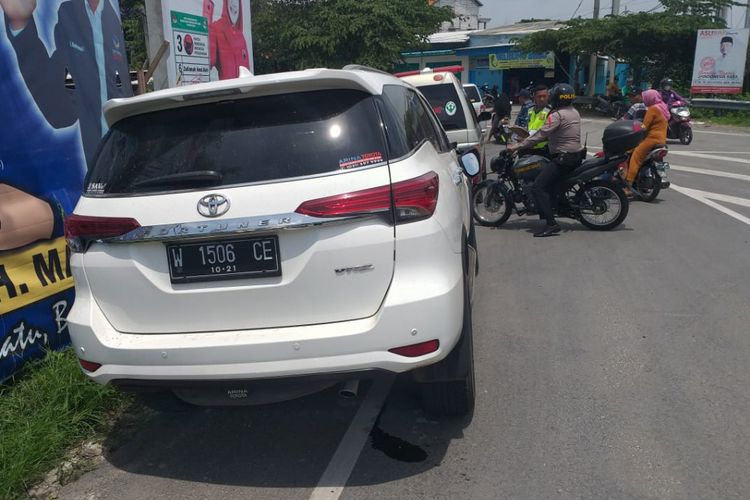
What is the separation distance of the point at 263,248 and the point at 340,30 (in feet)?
80.9

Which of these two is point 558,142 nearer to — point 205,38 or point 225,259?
point 205,38

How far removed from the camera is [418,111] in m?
4.30

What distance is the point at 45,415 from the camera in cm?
365

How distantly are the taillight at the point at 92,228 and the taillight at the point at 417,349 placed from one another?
4.17 ft

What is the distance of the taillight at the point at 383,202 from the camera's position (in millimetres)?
2803

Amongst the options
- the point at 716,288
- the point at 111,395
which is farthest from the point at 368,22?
the point at 111,395

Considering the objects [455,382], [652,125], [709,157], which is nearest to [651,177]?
[652,125]

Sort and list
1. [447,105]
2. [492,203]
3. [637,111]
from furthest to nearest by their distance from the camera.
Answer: [637,111] → [447,105] → [492,203]

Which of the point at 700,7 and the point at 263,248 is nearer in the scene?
the point at 263,248

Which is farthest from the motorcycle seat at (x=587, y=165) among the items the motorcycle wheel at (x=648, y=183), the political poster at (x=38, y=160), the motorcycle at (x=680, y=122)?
the motorcycle at (x=680, y=122)

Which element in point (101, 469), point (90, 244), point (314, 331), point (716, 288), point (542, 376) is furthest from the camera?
point (716, 288)

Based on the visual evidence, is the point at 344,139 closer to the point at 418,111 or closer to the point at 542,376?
the point at 418,111

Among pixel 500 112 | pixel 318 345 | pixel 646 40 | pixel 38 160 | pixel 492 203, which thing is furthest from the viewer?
pixel 646 40

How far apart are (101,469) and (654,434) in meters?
2.86
